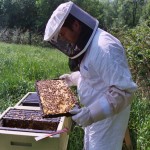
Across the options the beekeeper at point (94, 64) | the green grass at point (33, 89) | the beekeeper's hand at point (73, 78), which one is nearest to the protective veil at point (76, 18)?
the beekeeper at point (94, 64)

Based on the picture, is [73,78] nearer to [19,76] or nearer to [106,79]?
[106,79]

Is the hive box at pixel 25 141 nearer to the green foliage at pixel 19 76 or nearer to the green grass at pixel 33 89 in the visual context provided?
the green grass at pixel 33 89

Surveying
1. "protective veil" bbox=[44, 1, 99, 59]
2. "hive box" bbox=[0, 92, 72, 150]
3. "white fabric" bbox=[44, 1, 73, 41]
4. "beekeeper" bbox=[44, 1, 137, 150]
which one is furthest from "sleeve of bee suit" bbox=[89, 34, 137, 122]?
"hive box" bbox=[0, 92, 72, 150]

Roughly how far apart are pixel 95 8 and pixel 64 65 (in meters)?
22.9

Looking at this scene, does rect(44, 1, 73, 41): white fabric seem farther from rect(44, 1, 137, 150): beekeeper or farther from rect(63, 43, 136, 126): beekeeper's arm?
rect(63, 43, 136, 126): beekeeper's arm

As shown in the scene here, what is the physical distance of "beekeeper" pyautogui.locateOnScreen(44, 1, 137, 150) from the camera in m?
1.92

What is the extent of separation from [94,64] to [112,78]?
16cm

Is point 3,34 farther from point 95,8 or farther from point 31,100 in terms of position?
point 31,100

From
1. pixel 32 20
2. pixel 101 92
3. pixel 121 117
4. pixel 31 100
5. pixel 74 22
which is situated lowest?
pixel 32 20

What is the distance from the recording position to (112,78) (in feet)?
6.25

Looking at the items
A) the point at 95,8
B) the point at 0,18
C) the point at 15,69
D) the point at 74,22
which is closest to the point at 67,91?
the point at 74,22

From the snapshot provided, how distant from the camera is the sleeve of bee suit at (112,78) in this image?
1898mm

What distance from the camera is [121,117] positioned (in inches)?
91.8

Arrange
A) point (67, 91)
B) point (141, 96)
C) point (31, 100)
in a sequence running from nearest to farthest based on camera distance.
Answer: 1. point (67, 91)
2. point (31, 100)
3. point (141, 96)
